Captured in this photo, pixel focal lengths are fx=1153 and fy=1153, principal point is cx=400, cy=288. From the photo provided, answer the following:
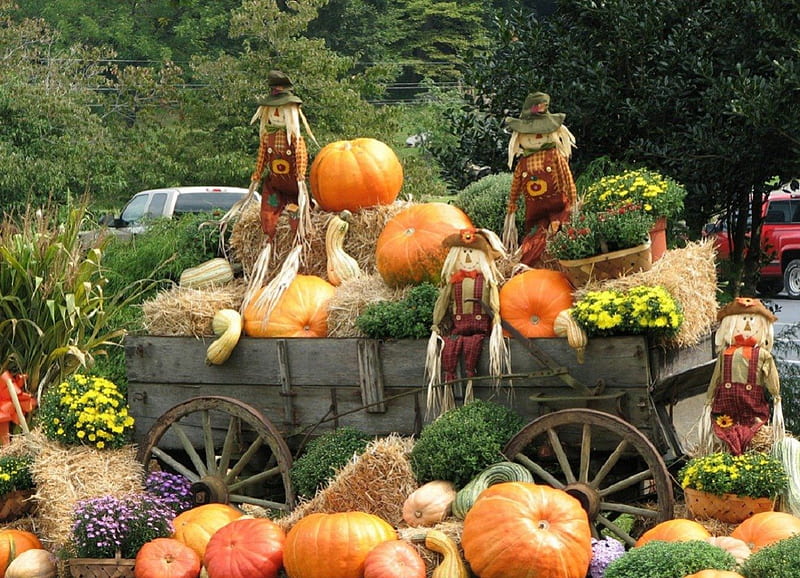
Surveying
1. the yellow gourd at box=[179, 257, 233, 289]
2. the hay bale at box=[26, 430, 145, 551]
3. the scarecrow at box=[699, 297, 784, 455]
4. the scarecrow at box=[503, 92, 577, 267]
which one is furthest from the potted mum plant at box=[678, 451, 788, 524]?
the yellow gourd at box=[179, 257, 233, 289]

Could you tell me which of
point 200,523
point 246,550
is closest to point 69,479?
point 200,523

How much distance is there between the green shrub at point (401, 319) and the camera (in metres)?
5.77

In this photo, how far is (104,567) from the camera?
5477mm

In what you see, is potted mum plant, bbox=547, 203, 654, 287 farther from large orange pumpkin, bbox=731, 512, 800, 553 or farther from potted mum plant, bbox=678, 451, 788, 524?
large orange pumpkin, bbox=731, 512, 800, 553

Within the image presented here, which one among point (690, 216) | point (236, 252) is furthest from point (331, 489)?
point (690, 216)

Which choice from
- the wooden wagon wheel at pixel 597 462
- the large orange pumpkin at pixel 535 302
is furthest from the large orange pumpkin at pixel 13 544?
the large orange pumpkin at pixel 535 302

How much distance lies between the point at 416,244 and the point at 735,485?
2137 mm

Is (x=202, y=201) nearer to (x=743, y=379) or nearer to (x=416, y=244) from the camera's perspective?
(x=416, y=244)

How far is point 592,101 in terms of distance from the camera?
7.05 meters

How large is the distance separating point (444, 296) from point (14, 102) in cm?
1369

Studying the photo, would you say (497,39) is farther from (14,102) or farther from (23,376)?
(14,102)

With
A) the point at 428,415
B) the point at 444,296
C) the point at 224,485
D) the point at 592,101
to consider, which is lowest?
the point at 224,485

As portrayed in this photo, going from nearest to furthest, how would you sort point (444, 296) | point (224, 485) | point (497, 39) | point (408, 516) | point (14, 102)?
1. point (408, 516)
2. point (444, 296)
3. point (224, 485)
4. point (497, 39)
5. point (14, 102)

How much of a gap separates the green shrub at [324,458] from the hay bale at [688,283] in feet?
4.37
